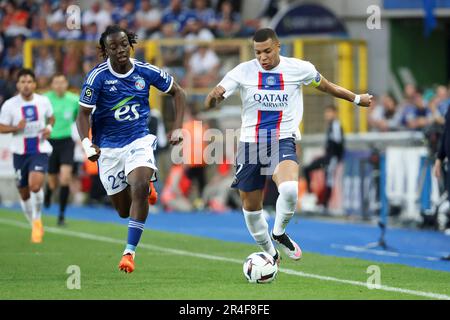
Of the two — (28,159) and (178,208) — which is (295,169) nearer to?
(28,159)

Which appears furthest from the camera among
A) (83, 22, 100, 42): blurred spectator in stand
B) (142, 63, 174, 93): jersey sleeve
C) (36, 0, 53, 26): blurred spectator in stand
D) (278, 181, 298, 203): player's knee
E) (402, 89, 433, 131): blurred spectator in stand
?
(36, 0, 53, 26): blurred spectator in stand

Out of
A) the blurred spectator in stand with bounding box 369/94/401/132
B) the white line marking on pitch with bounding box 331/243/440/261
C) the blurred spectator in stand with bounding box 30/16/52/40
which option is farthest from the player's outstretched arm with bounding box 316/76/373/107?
the blurred spectator in stand with bounding box 30/16/52/40

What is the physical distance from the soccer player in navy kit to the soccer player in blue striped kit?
0.75 meters

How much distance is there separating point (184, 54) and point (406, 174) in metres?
8.91

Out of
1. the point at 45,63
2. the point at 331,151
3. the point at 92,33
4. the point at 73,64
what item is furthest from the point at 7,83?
the point at 331,151

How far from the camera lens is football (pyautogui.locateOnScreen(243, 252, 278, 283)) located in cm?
1142

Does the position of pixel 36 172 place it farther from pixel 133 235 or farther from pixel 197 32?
pixel 197 32

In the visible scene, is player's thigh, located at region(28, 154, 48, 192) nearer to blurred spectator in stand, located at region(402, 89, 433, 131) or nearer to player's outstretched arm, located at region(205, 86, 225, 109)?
player's outstretched arm, located at region(205, 86, 225, 109)

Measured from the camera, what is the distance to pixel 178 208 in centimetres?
2688

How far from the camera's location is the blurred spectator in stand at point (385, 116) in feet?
83.0

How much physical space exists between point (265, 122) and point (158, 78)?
1.27 meters

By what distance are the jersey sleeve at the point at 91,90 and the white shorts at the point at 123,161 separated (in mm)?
565

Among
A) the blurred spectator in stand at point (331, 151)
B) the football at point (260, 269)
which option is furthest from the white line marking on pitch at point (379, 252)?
the blurred spectator in stand at point (331, 151)
